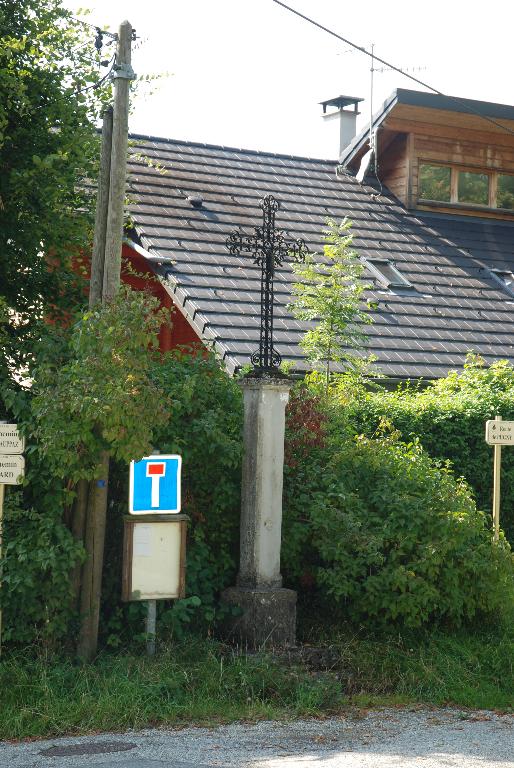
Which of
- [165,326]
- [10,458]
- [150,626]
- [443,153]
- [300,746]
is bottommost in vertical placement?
[300,746]

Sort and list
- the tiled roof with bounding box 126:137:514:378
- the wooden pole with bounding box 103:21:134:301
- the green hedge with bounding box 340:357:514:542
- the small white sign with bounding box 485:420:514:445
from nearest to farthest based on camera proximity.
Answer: the wooden pole with bounding box 103:21:134:301
the small white sign with bounding box 485:420:514:445
the green hedge with bounding box 340:357:514:542
the tiled roof with bounding box 126:137:514:378

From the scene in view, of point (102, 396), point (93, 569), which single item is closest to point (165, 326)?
point (93, 569)

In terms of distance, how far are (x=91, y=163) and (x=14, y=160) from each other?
2.54ft

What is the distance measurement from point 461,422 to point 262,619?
17.1ft

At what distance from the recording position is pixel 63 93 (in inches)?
415

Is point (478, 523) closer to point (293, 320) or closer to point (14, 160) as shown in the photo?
point (14, 160)

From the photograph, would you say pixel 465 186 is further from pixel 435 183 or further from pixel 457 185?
pixel 435 183

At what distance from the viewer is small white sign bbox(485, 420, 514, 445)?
11.5 meters

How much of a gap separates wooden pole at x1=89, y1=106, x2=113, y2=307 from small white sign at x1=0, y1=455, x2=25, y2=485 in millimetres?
1450

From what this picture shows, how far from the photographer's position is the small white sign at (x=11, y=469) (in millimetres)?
8438

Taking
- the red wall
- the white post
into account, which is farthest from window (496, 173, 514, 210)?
the white post

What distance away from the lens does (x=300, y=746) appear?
7238 mm

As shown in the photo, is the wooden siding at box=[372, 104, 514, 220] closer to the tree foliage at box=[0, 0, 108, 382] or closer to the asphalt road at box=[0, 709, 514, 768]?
→ the tree foliage at box=[0, 0, 108, 382]

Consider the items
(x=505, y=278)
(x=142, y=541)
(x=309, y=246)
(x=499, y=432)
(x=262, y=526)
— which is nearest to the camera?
(x=142, y=541)
